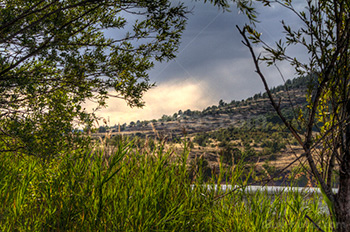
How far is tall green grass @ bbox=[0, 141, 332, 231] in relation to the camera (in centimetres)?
325

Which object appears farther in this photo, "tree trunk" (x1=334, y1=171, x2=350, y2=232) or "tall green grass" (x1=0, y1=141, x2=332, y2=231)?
"tall green grass" (x1=0, y1=141, x2=332, y2=231)

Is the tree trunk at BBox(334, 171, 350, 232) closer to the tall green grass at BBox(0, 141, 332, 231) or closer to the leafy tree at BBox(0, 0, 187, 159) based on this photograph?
the tall green grass at BBox(0, 141, 332, 231)

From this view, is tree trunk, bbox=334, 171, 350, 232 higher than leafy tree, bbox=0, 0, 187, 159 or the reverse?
the reverse

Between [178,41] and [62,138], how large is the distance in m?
2.60

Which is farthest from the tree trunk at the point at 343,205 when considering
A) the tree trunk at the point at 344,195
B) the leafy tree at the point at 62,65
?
the leafy tree at the point at 62,65

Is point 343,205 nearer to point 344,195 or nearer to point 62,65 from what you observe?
point 344,195

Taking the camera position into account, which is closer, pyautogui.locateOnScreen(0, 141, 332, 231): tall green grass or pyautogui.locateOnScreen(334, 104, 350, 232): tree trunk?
pyautogui.locateOnScreen(334, 104, 350, 232): tree trunk

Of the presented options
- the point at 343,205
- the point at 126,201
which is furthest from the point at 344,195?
the point at 126,201

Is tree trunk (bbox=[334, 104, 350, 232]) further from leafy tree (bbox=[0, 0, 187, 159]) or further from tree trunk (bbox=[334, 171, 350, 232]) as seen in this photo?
leafy tree (bbox=[0, 0, 187, 159])

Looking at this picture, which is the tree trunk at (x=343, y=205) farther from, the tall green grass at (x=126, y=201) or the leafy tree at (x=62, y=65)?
the leafy tree at (x=62, y=65)

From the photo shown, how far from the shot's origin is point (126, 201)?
3229 millimetres

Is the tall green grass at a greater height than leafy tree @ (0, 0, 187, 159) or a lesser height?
lesser

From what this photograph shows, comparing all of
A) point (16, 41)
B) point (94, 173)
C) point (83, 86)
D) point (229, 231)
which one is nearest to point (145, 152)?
point (94, 173)

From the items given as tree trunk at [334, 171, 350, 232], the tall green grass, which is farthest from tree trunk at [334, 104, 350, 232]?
the tall green grass
